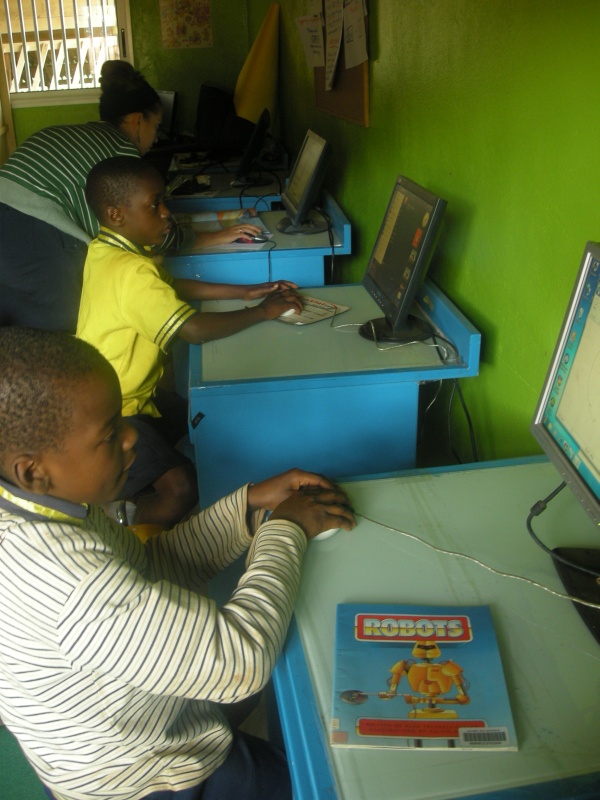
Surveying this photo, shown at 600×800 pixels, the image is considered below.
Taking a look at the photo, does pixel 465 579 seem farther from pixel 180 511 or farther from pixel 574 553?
pixel 180 511

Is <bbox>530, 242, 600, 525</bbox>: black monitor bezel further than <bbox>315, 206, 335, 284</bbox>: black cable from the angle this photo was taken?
No

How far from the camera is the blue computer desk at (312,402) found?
152 centimetres

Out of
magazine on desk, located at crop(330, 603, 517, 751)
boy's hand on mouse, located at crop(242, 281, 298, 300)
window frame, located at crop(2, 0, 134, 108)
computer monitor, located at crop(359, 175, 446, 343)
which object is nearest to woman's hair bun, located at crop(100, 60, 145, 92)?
boy's hand on mouse, located at crop(242, 281, 298, 300)

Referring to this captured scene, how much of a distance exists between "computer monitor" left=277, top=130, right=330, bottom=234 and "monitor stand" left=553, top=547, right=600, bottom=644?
1.78 metres

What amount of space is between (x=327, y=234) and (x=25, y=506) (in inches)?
78.2

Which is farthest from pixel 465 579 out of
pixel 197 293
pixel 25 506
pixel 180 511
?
pixel 197 293

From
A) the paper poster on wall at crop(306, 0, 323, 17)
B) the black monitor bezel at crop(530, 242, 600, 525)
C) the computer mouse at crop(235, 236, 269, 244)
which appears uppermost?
the paper poster on wall at crop(306, 0, 323, 17)

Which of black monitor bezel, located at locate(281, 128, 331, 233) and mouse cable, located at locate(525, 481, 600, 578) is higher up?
black monitor bezel, located at locate(281, 128, 331, 233)

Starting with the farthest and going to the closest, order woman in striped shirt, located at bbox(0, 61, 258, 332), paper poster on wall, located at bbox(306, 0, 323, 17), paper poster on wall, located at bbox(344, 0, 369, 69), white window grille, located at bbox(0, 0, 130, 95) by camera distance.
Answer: white window grille, located at bbox(0, 0, 130, 95) < paper poster on wall, located at bbox(306, 0, 323, 17) < woman in striped shirt, located at bbox(0, 61, 258, 332) < paper poster on wall, located at bbox(344, 0, 369, 69)

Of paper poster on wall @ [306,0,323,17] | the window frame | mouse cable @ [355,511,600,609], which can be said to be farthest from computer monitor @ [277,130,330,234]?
the window frame

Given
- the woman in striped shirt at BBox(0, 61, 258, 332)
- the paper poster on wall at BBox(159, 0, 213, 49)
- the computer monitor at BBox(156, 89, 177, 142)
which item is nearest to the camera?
the woman in striped shirt at BBox(0, 61, 258, 332)

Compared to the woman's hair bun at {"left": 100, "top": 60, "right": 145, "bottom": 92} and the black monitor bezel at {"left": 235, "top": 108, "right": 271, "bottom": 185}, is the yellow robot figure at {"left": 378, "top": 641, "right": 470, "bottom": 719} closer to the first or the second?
the woman's hair bun at {"left": 100, "top": 60, "right": 145, "bottom": 92}

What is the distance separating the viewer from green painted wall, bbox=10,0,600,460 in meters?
1.11

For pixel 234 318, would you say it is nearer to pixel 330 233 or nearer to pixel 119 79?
pixel 330 233
